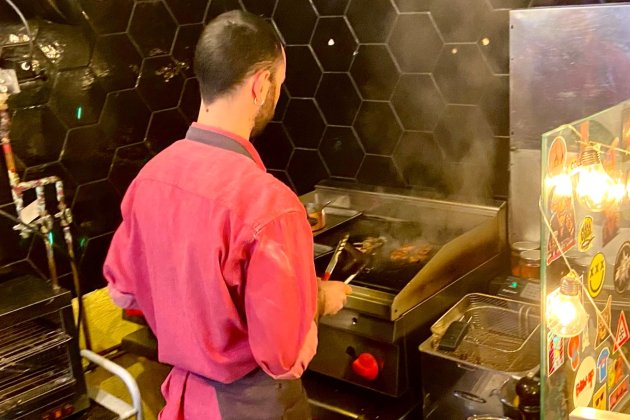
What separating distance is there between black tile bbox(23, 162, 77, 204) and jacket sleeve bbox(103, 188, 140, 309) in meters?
0.59

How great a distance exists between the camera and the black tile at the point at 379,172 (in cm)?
233

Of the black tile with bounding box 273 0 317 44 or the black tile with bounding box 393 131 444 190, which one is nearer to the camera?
the black tile with bounding box 393 131 444 190

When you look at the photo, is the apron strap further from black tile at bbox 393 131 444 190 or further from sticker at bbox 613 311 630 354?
black tile at bbox 393 131 444 190

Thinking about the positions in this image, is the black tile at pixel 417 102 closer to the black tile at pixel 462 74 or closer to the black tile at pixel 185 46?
the black tile at pixel 462 74

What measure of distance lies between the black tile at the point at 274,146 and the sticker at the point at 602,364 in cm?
145

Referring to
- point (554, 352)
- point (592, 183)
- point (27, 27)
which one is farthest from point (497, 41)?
point (27, 27)

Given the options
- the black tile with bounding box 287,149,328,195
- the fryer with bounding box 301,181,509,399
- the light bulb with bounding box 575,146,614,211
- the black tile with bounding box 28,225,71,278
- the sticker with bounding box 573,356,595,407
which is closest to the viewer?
the light bulb with bounding box 575,146,614,211

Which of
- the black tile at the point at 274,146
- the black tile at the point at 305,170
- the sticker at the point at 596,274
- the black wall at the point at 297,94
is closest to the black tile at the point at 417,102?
the black wall at the point at 297,94

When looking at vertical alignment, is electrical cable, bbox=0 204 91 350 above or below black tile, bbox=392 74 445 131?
below

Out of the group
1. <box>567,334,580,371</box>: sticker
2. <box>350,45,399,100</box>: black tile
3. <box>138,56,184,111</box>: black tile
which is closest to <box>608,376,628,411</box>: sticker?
<box>567,334,580,371</box>: sticker

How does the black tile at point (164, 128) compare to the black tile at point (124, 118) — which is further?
the black tile at point (164, 128)

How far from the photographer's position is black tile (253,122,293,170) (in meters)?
2.59

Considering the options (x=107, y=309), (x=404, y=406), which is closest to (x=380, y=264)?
(x=404, y=406)

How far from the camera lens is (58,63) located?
6.67ft
